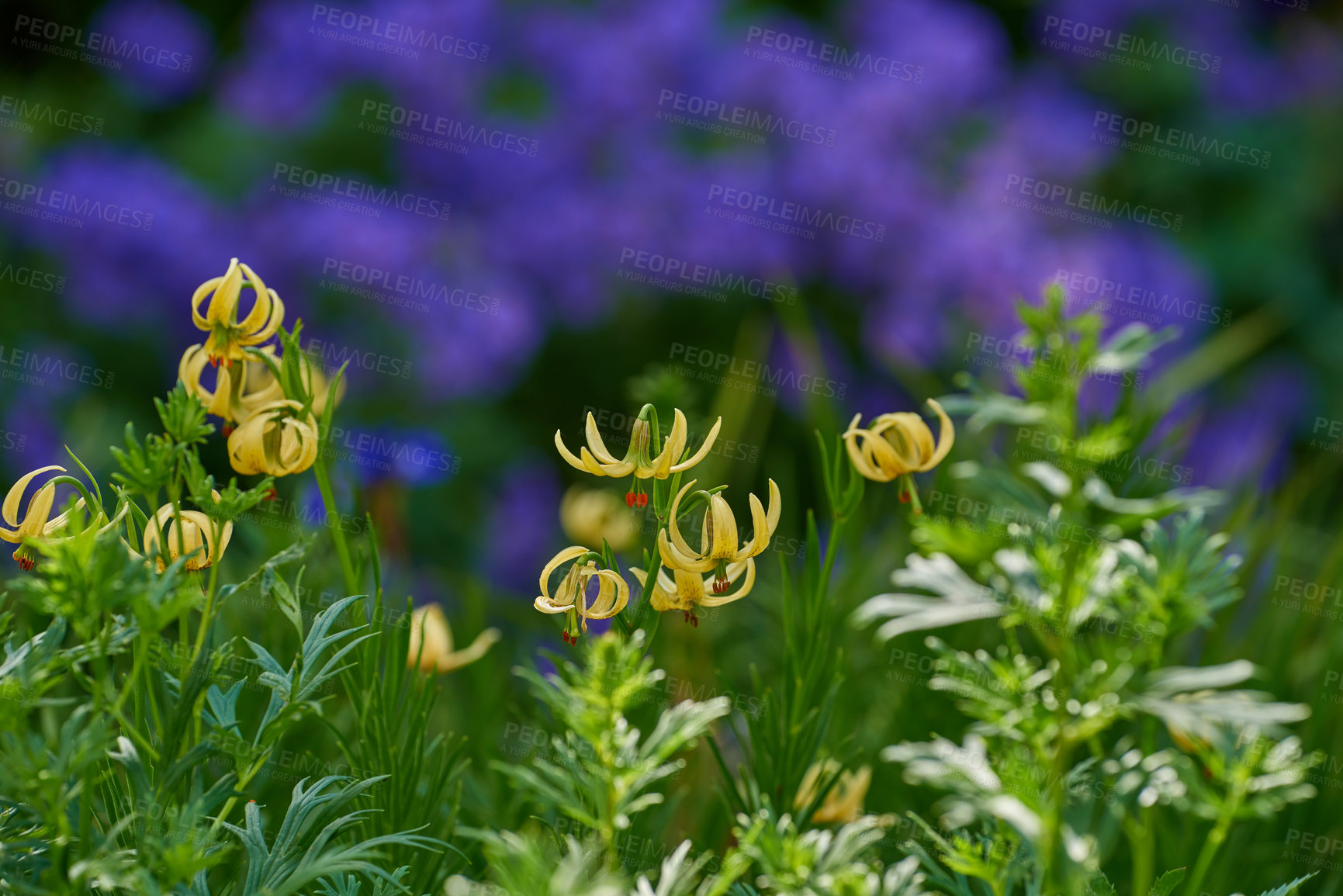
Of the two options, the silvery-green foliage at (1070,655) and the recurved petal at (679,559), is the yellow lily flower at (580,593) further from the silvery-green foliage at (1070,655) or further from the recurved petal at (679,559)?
the silvery-green foliage at (1070,655)

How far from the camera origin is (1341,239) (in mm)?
4031

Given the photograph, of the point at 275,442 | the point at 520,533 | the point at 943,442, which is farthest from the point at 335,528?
the point at 520,533

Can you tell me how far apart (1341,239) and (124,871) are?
4.53m

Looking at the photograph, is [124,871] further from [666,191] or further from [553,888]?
[666,191]
